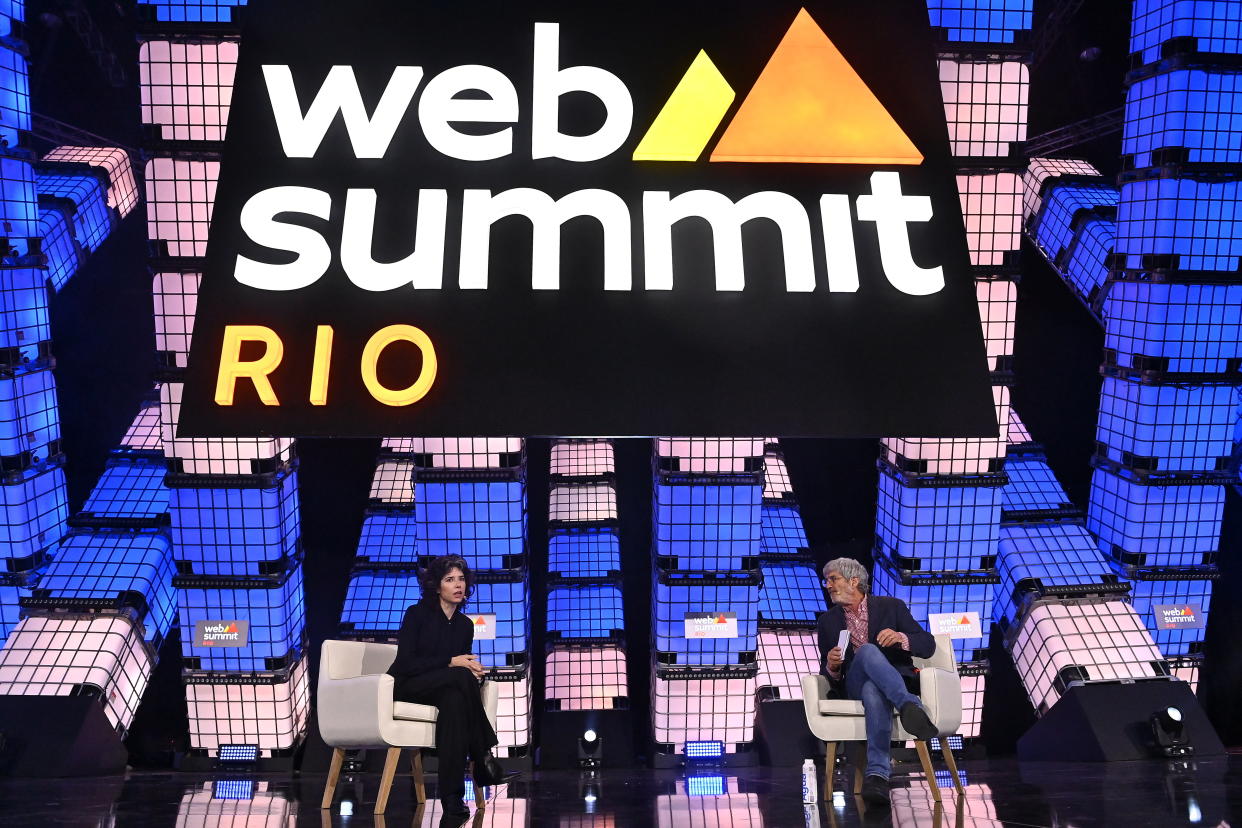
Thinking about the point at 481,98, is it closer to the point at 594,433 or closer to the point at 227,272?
the point at 227,272

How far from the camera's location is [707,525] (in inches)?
223

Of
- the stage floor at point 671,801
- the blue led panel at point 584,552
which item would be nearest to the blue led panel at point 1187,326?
the stage floor at point 671,801

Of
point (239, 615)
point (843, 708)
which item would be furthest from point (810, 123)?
point (239, 615)

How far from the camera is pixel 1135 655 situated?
19.4 ft

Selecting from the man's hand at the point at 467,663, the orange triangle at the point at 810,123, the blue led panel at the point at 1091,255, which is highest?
the orange triangle at the point at 810,123

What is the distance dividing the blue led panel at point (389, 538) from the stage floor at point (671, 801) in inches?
61.0

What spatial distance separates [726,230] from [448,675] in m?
2.29

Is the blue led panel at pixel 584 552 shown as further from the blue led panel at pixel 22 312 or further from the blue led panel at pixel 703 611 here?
the blue led panel at pixel 22 312

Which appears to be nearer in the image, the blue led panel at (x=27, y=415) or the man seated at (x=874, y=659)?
the man seated at (x=874, y=659)

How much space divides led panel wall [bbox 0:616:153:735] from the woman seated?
6.49 feet

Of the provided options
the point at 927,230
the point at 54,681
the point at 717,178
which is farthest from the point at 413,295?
the point at 54,681

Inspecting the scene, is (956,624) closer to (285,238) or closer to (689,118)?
(689,118)

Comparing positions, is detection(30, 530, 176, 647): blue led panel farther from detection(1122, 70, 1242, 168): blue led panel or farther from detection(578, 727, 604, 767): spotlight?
detection(1122, 70, 1242, 168): blue led panel

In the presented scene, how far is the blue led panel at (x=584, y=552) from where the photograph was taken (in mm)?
6555
